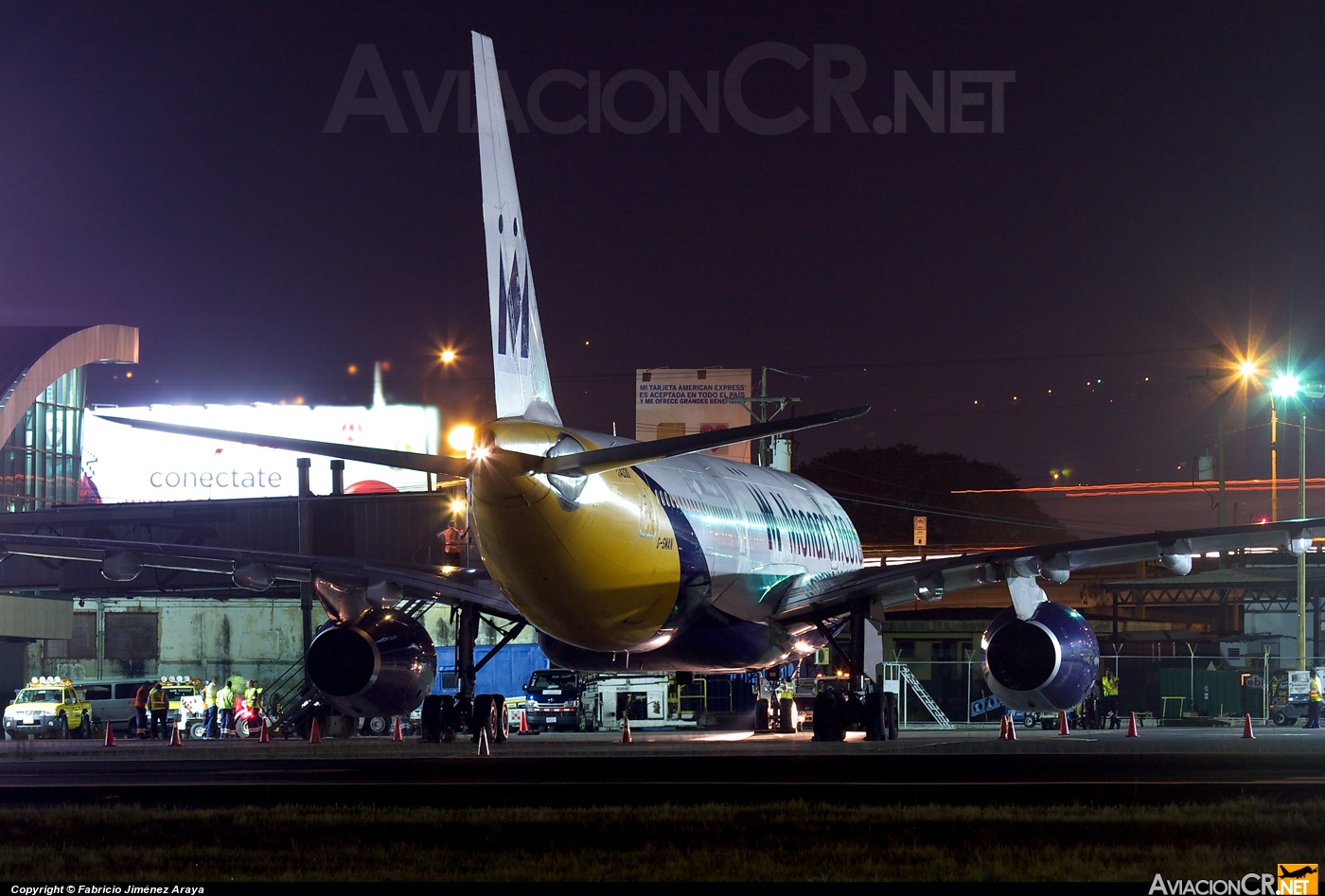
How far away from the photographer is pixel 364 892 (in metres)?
8.23

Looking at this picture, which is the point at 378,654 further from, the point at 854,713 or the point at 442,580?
the point at 854,713

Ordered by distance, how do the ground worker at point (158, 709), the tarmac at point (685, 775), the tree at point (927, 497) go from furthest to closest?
the tree at point (927, 497), the ground worker at point (158, 709), the tarmac at point (685, 775)

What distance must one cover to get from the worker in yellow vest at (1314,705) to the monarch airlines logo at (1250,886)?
30.4 m


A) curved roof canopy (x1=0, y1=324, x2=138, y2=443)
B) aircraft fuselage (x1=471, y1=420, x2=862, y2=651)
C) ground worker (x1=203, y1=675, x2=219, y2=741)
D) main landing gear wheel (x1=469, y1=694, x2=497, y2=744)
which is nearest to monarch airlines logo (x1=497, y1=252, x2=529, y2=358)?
aircraft fuselage (x1=471, y1=420, x2=862, y2=651)

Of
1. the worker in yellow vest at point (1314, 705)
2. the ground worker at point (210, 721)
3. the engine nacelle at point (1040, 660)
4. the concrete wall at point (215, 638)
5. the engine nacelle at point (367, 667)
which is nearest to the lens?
the engine nacelle at point (1040, 660)

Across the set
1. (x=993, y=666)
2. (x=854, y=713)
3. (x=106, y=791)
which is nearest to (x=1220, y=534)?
(x=993, y=666)

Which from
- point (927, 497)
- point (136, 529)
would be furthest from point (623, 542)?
point (927, 497)

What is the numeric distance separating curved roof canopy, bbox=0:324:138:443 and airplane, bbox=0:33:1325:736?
142ft

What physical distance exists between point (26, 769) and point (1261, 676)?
3815 cm

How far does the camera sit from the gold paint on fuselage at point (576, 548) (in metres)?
17.6

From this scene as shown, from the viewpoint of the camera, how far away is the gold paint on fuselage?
17609 mm

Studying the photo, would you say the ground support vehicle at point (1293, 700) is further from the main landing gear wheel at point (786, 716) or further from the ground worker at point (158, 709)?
the ground worker at point (158, 709)

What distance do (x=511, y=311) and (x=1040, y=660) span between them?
32.3 ft

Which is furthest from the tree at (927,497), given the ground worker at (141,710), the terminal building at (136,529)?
the ground worker at (141,710)
